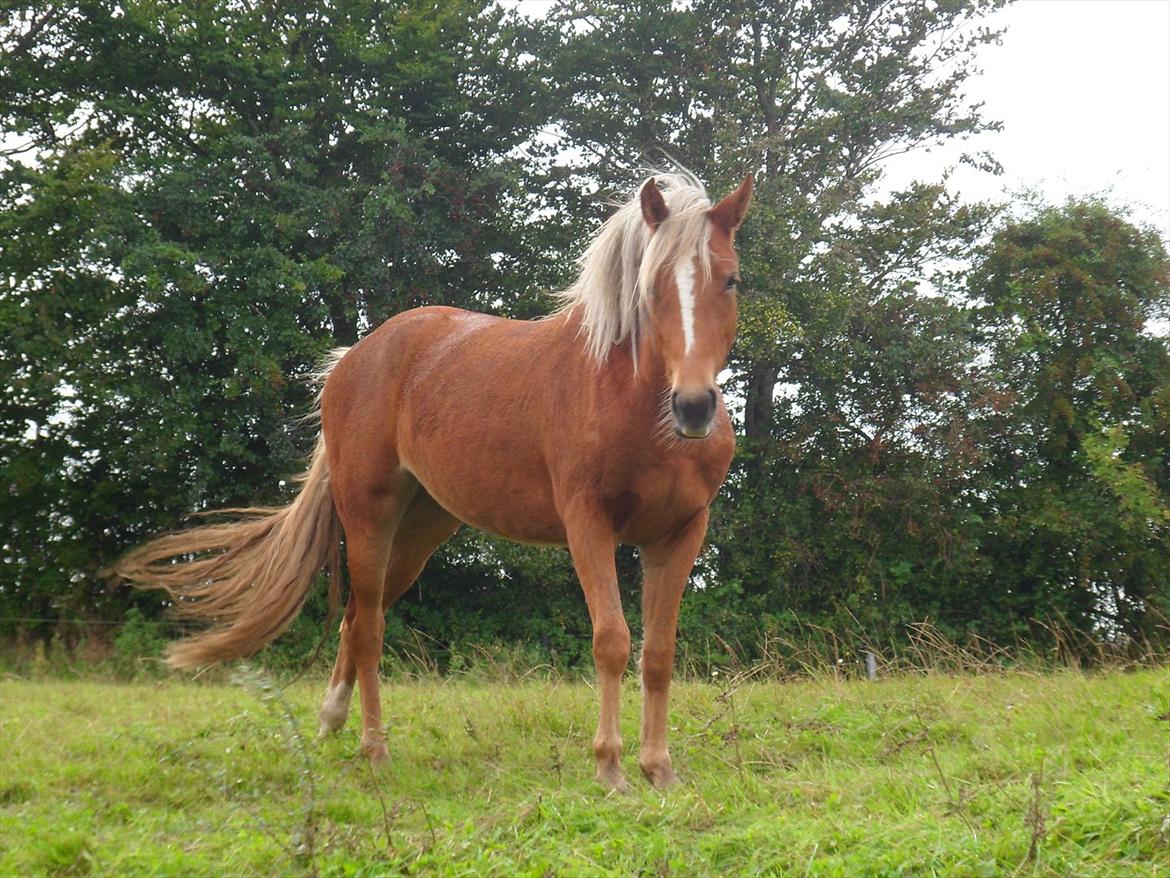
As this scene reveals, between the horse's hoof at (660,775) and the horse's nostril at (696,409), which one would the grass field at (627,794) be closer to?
the horse's hoof at (660,775)

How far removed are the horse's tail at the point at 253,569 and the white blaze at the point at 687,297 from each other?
3.20 m

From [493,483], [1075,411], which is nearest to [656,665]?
[493,483]

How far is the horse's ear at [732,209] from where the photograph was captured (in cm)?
478

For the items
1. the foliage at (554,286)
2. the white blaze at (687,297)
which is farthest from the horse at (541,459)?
the foliage at (554,286)

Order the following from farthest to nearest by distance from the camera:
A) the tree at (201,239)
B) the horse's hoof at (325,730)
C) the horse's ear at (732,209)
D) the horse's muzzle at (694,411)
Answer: the tree at (201,239) → the horse's hoof at (325,730) → the horse's ear at (732,209) → the horse's muzzle at (694,411)

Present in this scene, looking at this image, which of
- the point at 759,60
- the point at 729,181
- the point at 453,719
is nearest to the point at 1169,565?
the point at 729,181

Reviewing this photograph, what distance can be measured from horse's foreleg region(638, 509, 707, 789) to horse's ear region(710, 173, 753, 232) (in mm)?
1294

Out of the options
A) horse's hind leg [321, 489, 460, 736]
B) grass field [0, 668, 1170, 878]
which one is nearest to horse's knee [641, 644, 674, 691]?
grass field [0, 668, 1170, 878]

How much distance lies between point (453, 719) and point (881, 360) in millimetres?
11229

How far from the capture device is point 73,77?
16.8m

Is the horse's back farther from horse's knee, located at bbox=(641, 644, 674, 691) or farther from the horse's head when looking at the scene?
the horse's head

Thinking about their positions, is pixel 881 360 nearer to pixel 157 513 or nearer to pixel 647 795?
pixel 157 513

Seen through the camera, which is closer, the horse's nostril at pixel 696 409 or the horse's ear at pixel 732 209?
the horse's nostril at pixel 696 409

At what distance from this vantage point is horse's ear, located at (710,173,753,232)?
4777mm
